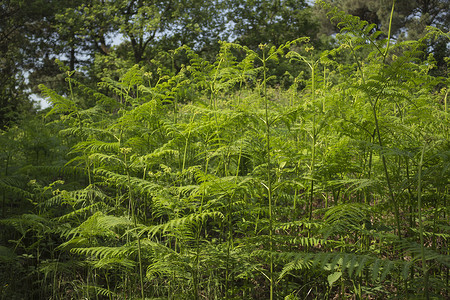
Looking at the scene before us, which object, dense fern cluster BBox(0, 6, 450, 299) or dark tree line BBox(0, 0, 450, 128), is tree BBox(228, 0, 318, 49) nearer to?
dark tree line BBox(0, 0, 450, 128)

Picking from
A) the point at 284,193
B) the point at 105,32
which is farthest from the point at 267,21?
the point at 284,193

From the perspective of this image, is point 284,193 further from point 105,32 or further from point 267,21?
point 267,21

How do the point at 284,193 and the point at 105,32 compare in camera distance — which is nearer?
the point at 284,193

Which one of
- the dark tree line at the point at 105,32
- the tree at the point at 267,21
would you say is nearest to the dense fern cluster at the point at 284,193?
the dark tree line at the point at 105,32

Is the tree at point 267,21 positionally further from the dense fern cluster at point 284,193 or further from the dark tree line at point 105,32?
the dense fern cluster at point 284,193

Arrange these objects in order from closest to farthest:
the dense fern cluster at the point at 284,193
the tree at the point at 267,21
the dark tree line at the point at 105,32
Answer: the dense fern cluster at the point at 284,193
the dark tree line at the point at 105,32
the tree at the point at 267,21

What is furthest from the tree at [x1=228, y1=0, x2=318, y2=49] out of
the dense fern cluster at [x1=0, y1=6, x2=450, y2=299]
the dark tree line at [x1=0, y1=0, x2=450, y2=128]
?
the dense fern cluster at [x1=0, y1=6, x2=450, y2=299]

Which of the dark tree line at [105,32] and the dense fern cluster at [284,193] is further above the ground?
the dark tree line at [105,32]

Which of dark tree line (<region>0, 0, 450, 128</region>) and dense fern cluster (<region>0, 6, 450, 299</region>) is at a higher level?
dark tree line (<region>0, 0, 450, 128</region>)

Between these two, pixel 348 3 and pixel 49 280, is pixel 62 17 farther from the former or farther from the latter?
pixel 348 3

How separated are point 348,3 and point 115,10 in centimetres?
2232

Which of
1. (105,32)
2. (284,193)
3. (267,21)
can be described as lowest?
(284,193)

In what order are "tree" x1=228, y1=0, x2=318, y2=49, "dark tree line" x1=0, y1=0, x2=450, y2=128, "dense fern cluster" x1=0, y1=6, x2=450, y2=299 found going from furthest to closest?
"tree" x1=228, y1=0, x2=318, y2=49 → "dark tree line" x1=0, y1=0, x2=450, y2=128 → "dense fern cluster" x1=0, y1=6, x2=450, y2=299

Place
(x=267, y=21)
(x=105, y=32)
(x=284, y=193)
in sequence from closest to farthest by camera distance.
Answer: (x=284, y=193), (x=105, y=32), (x=267, y=21)
